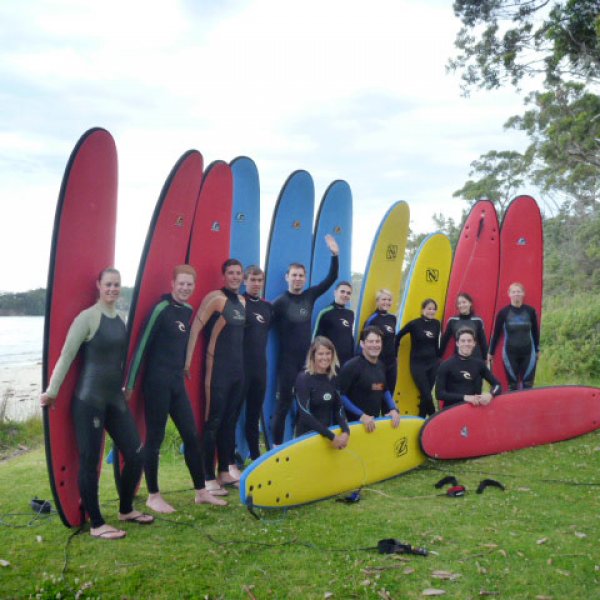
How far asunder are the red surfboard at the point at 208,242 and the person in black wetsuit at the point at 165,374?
0.46 meters

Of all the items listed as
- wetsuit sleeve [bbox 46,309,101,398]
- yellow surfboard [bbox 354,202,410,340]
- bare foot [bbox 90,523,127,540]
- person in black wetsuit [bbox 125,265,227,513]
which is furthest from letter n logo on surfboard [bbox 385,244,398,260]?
bare foot [bbox 90,523,127,540]

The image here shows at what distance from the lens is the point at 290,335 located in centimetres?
436

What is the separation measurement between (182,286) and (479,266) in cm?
360

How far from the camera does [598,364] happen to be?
Answer: 1021 cm

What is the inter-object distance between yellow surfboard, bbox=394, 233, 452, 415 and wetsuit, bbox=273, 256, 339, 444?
4.52ft

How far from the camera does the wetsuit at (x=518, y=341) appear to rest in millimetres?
5480

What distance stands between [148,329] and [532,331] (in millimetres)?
3863

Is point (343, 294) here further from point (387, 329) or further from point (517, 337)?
point (517, 337)

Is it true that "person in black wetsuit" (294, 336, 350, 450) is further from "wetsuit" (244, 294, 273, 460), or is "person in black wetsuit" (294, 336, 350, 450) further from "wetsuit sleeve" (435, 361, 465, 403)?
"wetsuit sleeve" (435, 361, 465, 403)

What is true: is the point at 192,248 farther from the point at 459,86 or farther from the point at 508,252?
the point at 459,86

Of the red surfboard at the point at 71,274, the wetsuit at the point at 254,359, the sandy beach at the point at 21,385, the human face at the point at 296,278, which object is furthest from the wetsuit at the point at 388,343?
the sandy beach at the point at 21,385

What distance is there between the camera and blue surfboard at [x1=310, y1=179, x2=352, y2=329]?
5.21m

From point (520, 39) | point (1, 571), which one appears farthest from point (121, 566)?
point (520, 39)

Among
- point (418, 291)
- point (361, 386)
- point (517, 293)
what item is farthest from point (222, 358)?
point (517, 293)
